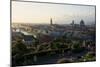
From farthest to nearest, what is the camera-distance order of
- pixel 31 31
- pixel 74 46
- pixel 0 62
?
pixel 74 46 → pixel 31 31 → pixel 0 62

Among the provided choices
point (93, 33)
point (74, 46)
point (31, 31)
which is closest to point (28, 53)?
point (31, 31)

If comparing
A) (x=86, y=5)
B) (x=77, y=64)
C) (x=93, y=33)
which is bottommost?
(x=77, y=64)

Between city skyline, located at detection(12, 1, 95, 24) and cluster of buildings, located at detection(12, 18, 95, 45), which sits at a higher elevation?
city skyline, located at detection(12, 1, 95, 24)

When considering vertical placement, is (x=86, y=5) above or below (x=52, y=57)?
above

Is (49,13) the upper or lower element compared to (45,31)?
upper

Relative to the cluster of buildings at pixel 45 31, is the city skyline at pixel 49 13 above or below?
above

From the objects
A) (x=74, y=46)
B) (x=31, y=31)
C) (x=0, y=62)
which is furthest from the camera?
(x=74, y=46)

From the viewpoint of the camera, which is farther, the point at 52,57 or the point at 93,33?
the point at 93,33

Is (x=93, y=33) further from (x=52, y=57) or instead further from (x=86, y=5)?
(x=52, y=57)
